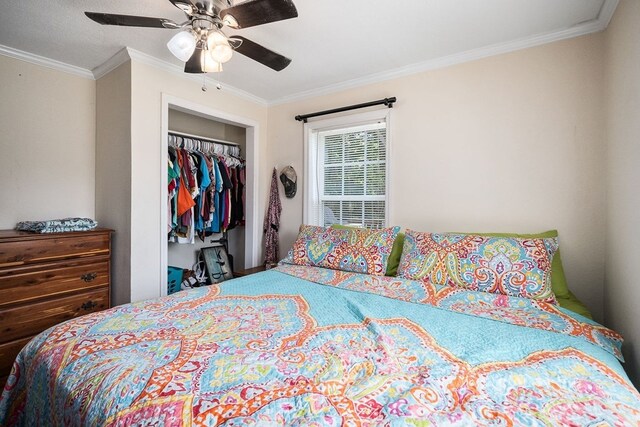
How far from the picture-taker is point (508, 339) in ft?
3.99

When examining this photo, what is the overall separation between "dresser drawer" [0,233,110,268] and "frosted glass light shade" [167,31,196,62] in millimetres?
1649

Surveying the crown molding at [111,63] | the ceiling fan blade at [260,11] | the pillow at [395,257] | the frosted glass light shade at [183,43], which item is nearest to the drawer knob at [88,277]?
the crown molding at [111,63]

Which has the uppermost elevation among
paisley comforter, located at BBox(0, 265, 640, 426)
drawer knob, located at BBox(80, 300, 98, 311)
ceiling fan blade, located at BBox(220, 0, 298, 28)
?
ceiling fan blade, located at BBox(220, 0, 298, 28)

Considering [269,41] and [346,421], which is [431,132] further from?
[346,421]

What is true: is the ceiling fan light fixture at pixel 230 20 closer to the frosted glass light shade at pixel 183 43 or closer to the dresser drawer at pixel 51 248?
the frosted glass light shade at pixel 183 43

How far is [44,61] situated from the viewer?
8.07 ft

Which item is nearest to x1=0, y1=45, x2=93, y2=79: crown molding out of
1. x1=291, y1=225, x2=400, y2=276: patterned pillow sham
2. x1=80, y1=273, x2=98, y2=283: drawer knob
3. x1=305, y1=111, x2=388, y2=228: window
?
x1=80, y1=273, x2=98, y2=283: drawer knob

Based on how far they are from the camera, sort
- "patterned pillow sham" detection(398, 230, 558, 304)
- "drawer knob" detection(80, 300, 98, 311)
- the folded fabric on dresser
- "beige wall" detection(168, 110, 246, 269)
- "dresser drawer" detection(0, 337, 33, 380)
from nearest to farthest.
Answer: "patterned pillow sham" detection(398, 230, 558, 304) < "dresser drawer" detection(0, 337, 33, 380) < the folded fabric on dresser < "drawer knob" detection(80, 300, 98, 311) < "beige wall" detection(168, 110, 246, 269)

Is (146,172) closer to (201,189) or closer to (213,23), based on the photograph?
(201,189)

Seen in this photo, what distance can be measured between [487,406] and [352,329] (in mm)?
608

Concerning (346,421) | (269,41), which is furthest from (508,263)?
(269,41)

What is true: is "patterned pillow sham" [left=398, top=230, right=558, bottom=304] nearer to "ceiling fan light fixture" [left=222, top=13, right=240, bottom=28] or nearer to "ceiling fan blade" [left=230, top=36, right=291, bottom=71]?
"ceiling fan blade" [left=230, top=36, right=291, bottom=71]

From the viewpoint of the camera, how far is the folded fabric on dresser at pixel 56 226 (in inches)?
85.7

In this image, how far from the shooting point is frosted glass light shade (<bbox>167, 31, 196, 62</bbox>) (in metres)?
1.56
